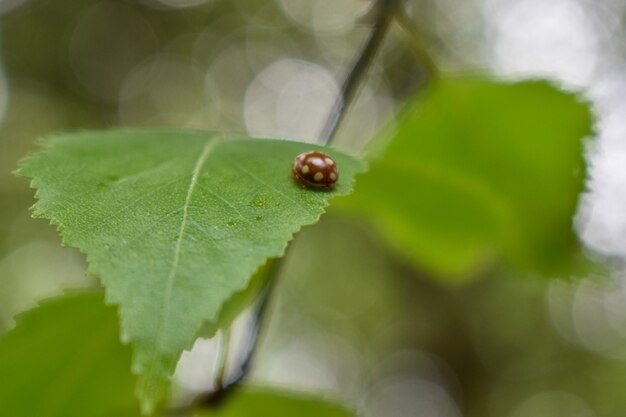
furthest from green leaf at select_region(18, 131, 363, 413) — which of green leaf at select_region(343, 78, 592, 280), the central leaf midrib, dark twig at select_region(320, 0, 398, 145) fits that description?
green leaf at select_region(343, 78, 592, 280)

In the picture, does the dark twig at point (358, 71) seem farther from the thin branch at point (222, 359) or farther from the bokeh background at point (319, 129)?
the bokeh background at point (319, 129)

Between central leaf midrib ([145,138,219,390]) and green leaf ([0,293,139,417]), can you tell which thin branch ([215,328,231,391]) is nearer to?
green leaf ([0,293,139,417])

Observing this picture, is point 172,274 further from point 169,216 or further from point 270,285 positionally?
point 270,285

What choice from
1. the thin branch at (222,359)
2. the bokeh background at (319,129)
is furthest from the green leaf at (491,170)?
the bokeh background at (319,129)

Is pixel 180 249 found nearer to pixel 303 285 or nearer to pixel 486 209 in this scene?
pixel 486 209

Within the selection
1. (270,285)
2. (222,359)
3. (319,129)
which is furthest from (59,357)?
(319,129)

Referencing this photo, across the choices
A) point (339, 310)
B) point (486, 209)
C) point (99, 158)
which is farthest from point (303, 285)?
point (99, 158)
